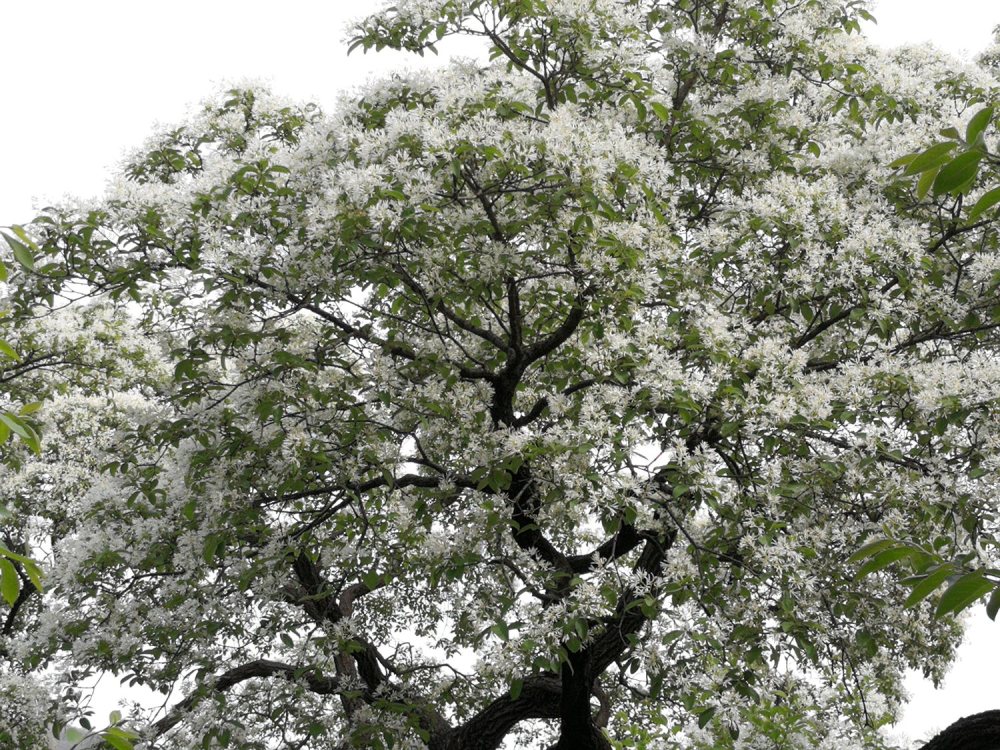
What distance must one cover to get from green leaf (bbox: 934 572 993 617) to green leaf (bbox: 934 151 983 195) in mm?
580

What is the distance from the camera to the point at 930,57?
736 centimetres

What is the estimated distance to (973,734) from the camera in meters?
5.40

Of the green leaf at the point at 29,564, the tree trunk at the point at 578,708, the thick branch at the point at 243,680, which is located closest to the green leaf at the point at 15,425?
the green leaf at the point at 29,564

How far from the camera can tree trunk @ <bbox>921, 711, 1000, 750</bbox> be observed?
5.34 m

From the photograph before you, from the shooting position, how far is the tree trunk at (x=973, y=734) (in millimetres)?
→ 5336

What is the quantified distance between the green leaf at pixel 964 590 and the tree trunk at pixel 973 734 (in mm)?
4667

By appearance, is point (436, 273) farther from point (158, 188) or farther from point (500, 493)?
point (158, 188)

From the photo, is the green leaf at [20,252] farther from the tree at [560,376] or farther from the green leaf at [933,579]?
the tree at [560,376]

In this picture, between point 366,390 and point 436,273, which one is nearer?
point 436,273

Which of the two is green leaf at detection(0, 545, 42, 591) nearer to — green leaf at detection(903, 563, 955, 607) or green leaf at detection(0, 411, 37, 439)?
green leaf at detection(0, 411, 37, 439)

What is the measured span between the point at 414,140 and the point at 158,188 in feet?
6.23

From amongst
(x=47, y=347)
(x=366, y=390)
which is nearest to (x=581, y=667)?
(x=366, y=390)

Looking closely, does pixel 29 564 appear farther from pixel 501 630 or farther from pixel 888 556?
pixel 501 630

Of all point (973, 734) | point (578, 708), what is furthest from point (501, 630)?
point (973, 734)
